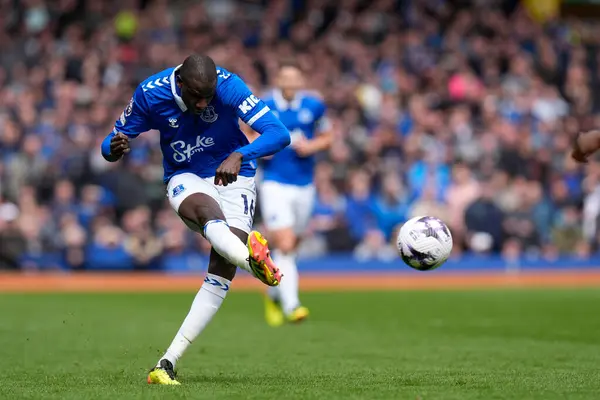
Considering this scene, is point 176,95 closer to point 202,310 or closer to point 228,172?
point 228,172

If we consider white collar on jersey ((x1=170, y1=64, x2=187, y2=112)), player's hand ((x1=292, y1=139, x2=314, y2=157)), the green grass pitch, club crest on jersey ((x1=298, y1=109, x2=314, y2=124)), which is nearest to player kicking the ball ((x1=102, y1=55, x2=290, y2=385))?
white collar on jersey ((x1=170, y1=64, x2=187, y2=112))

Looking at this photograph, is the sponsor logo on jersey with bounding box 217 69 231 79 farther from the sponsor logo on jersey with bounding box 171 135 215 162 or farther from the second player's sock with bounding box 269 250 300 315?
the second player's sock with bounding box 269 250 300 315

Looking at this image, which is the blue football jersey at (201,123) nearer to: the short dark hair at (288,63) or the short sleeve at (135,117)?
the short sleeve at (135,117)

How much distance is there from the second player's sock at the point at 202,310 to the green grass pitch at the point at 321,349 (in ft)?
1.08

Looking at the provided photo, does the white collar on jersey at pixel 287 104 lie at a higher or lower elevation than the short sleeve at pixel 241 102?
higher

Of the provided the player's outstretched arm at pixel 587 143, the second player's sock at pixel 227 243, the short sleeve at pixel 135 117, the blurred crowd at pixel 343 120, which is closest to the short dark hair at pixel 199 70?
the short sleeve at pixel 135 117

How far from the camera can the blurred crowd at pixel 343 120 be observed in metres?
20.3

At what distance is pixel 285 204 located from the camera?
1319 centimetres

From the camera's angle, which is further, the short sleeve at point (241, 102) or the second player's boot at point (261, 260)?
the short sleeve at point (241, 102)

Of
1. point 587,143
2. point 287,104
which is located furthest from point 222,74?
point 287,104

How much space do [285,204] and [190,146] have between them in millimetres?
5141

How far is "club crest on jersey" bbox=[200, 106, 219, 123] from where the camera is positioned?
314 inches

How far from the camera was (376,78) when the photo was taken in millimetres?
24734

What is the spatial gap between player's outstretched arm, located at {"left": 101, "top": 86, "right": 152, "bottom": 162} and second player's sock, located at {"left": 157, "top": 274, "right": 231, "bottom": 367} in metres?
1.08
